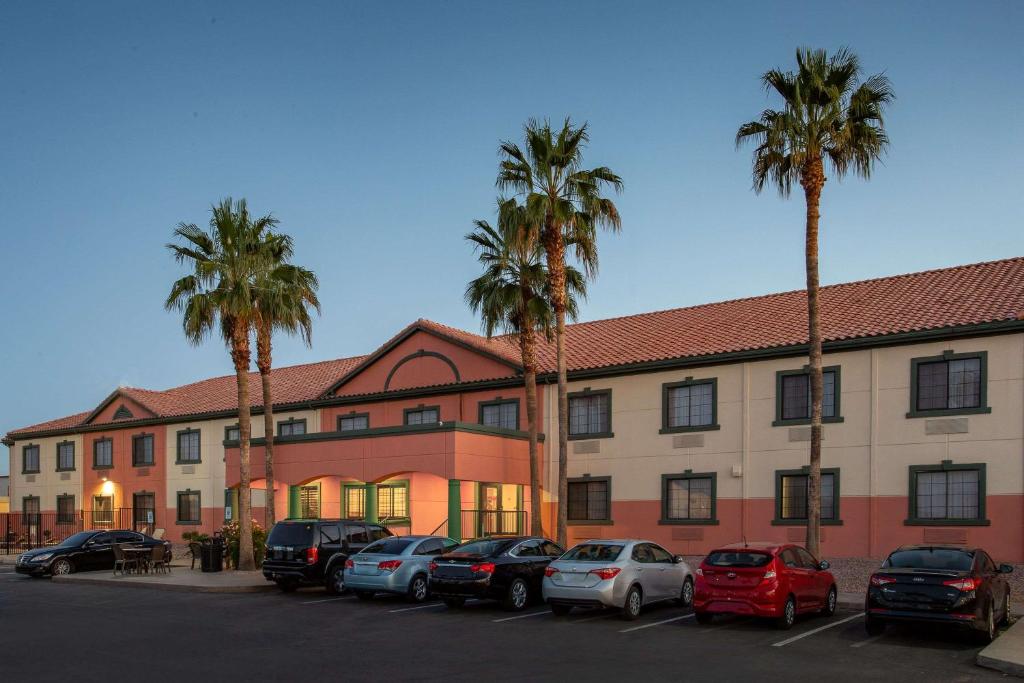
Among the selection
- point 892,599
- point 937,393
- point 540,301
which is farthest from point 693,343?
point 892,599

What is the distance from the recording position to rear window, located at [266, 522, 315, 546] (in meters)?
23.7

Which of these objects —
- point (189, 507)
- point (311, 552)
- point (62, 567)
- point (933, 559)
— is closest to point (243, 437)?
point (62, 567)

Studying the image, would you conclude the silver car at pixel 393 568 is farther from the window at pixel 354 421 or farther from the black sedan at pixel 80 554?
the window at pixel 354 421

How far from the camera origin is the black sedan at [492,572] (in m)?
19.5

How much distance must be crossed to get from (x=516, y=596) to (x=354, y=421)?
19399 millimetres

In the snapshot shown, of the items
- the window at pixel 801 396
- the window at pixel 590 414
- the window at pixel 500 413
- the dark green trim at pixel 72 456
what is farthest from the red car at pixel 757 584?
the dark green trim at pixel 72 456

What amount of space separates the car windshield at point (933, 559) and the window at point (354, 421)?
78.3 ft

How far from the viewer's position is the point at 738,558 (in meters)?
17.3

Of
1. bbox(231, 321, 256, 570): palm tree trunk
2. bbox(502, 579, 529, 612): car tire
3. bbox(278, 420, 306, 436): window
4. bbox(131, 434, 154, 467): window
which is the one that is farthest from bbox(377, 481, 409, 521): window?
bbox(131, 434, 154, 467): window

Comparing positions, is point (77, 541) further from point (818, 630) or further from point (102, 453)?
point (818, 630)

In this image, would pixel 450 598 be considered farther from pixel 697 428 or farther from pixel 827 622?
pixel 697 428

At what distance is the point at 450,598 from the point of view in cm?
2005

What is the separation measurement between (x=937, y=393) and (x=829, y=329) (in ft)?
11.3

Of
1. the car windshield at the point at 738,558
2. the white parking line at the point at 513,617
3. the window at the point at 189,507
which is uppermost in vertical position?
the car windshield at the point at 738,558
